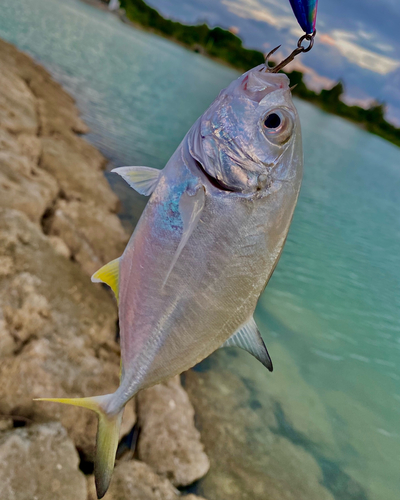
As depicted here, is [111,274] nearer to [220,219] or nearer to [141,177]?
[141,177]

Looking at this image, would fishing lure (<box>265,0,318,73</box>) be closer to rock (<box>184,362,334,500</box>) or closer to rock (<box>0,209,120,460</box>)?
rock (<box>0,209,120,460</box>)

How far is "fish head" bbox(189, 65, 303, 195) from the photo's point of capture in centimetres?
166

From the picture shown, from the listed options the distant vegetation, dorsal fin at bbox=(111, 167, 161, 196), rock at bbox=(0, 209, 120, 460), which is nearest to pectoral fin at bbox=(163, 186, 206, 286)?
dorsal fin at bbox=(111, 167, 161, 196)

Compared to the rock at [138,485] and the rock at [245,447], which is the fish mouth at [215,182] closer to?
the rock at [138,485]

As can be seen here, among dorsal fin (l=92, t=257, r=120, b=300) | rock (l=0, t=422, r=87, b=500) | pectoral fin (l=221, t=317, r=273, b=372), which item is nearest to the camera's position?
pectoral fin (l=221, t=317, r=273, b=372)

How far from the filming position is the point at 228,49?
309 feet

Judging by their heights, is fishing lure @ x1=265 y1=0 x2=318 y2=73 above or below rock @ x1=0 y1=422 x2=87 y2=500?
above

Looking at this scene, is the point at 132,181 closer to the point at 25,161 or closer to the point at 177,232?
the point at 177,232

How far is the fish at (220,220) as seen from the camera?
167 cm

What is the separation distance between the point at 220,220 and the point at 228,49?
105831mm

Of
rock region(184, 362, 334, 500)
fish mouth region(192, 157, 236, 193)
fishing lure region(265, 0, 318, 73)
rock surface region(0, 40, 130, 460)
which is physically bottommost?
rock region(184, 362, 334, 500)

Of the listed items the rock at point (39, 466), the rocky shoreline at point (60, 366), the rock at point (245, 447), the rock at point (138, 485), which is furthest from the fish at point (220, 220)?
the rock at point (245, 447)

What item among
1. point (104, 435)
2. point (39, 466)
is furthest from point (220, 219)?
point (39, 466)

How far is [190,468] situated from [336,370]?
4.18 m
